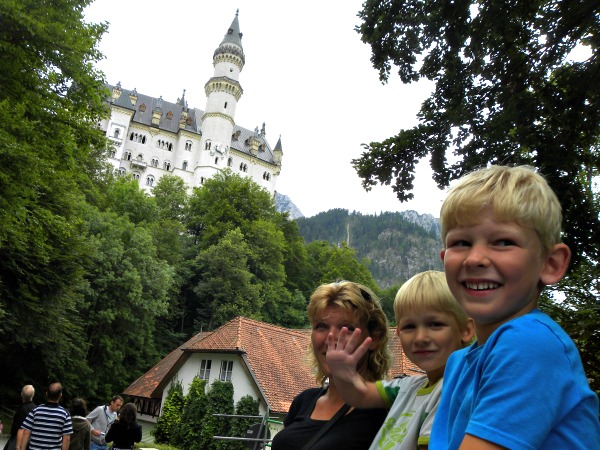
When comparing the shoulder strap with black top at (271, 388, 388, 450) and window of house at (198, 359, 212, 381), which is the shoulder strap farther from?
window of house at (198, 359, 212, 381)

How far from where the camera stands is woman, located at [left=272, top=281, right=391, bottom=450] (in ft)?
7.97

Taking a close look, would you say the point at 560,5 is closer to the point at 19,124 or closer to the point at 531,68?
the point at 531,68

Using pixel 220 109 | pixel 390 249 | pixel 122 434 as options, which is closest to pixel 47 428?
pixel 122 434

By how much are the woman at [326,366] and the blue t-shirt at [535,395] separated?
4.37 feet

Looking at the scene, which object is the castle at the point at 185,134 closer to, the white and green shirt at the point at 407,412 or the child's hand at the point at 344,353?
the white and green shirt at the point at 407,412

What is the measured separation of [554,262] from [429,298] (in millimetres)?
894

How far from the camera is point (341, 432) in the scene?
236cm

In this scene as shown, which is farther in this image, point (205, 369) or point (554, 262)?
point (205, 369)

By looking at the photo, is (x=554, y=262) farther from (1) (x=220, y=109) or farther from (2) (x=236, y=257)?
(1) (x=220, y=109)

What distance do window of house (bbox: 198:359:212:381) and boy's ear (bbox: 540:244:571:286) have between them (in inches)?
1021

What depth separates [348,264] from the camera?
59.7 m

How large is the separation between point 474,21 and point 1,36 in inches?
417

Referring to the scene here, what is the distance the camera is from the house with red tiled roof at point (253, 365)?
2319 centimetres

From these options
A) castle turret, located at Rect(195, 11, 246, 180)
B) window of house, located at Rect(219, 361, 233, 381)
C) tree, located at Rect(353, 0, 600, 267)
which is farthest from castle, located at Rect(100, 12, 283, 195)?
tree, located at Rect(353, 0, 600, 267)
